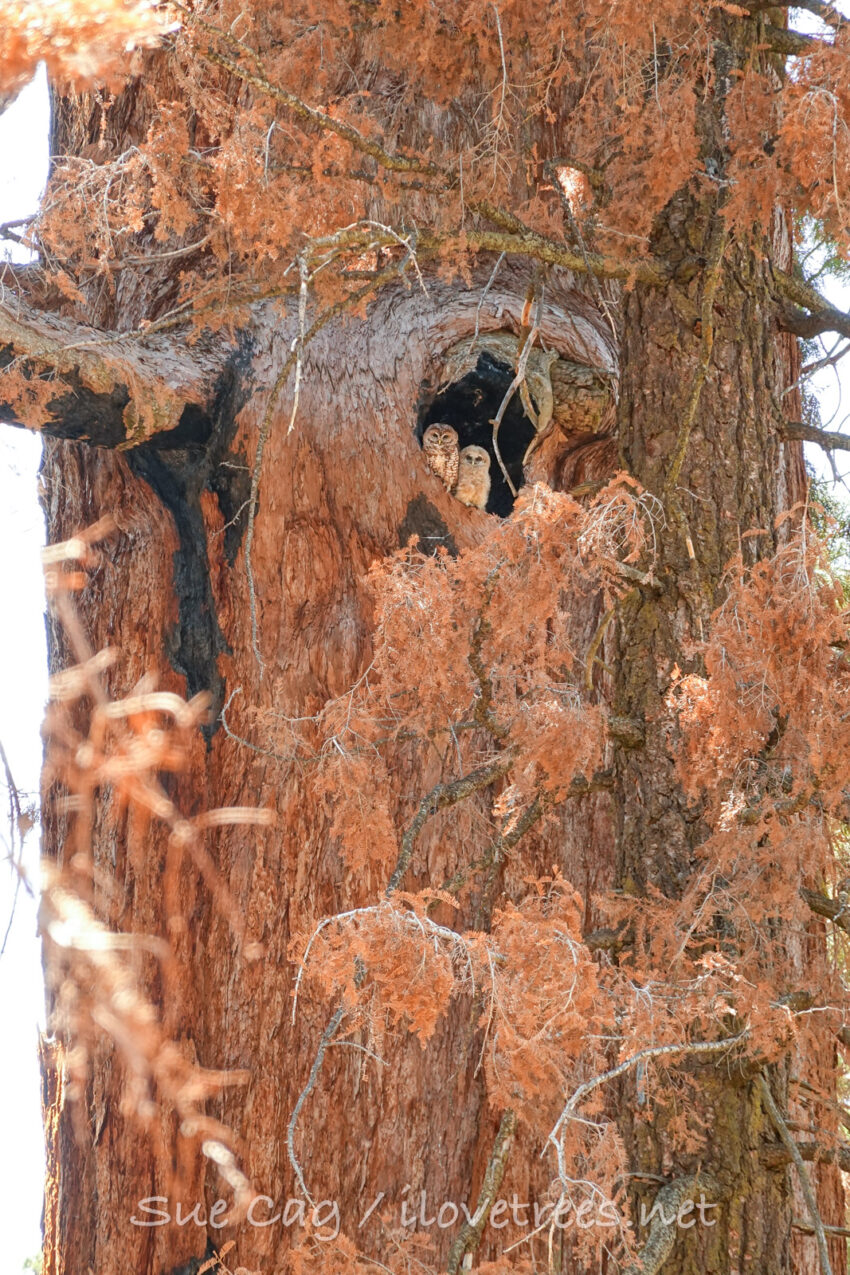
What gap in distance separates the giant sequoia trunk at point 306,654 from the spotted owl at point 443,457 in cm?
5

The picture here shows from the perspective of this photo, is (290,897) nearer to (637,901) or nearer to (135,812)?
(135,812)

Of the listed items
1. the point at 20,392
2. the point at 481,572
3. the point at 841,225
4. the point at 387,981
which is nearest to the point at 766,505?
the point at 841,225

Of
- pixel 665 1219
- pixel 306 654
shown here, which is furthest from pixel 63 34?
pixel 665 1219

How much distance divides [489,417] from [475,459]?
170 millimetres

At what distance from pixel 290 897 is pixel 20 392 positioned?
5.86 ft

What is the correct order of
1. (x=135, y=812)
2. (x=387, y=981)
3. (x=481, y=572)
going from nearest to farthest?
(x=387, y=981), (x=481, y=572), (x=135, y=812)

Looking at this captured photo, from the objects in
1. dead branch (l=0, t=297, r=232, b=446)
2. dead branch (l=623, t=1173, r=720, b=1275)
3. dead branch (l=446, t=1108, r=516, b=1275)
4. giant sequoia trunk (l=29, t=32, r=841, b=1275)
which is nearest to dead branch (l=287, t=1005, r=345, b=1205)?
dead branch (l=446, t=1108, r=516, b=1275)

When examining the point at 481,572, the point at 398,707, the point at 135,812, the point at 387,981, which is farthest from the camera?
the point at 135,812

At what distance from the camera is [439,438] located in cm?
445

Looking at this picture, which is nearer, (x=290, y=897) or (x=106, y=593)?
(x=290, y=897)

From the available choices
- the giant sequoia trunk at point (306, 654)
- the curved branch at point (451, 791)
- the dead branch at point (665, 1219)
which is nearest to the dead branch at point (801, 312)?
the giant sequoia trunk at point (306, 654)

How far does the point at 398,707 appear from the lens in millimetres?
3451

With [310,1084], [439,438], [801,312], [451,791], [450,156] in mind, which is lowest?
[310,1084]

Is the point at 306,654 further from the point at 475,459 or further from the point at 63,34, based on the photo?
the point at 63,34
